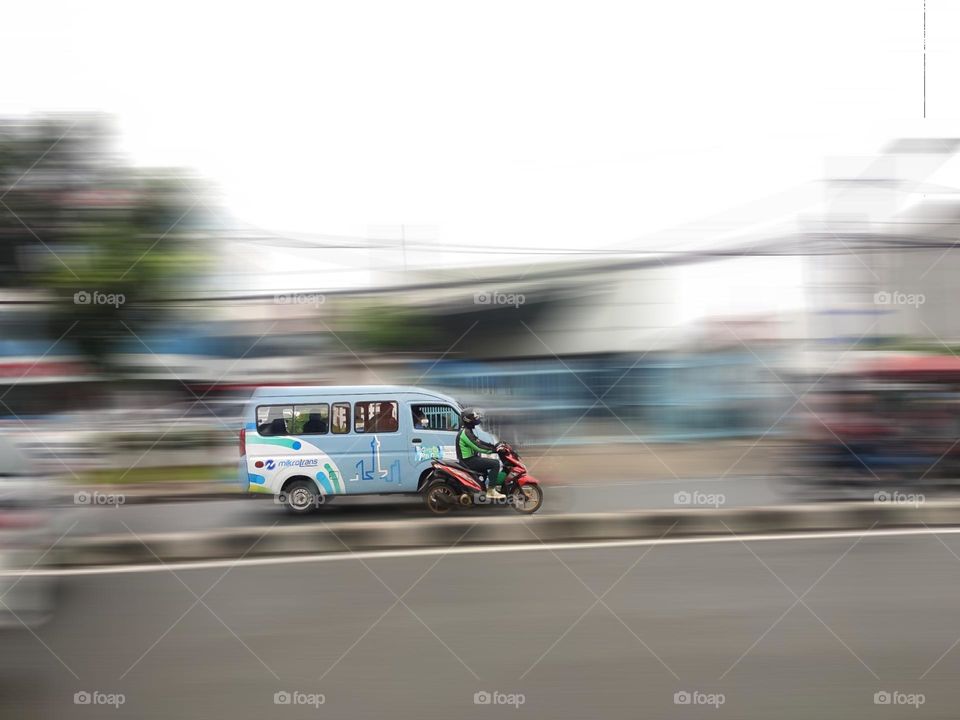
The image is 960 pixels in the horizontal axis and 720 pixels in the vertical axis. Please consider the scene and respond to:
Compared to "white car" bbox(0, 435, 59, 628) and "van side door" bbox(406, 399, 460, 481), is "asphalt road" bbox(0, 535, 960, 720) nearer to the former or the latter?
"white car" bbox(0, 435, 59, 628)

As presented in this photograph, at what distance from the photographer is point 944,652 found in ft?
15.1

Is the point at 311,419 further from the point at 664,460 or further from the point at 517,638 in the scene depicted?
the point at 664,460

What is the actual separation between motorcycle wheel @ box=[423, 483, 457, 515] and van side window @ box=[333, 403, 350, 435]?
3.22 feet

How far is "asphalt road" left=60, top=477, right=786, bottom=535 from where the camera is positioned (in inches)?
323

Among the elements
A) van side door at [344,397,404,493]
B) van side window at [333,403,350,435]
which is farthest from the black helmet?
van side window at [333,403,350,435]

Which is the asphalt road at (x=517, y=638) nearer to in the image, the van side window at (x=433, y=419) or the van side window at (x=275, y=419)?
the van side window at (x=433, y=419)

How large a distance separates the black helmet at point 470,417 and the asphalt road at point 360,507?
790 mm

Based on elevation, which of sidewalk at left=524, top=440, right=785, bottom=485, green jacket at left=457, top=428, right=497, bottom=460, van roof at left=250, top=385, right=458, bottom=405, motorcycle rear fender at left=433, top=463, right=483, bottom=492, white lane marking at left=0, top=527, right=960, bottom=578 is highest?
van roof at left=250, top=385, right=458, bottom=405

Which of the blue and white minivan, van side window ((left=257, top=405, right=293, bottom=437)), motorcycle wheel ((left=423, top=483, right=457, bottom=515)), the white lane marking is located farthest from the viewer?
van side window ((left=257, top=405, right=293, bottom=437))

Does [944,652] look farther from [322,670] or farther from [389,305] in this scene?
[389,305]

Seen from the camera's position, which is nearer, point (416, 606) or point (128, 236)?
point (416, 606)

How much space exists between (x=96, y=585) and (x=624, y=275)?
267 inches

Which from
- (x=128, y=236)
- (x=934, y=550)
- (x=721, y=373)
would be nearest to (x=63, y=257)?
(x=128, y=236)

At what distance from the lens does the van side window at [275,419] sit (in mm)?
8438
